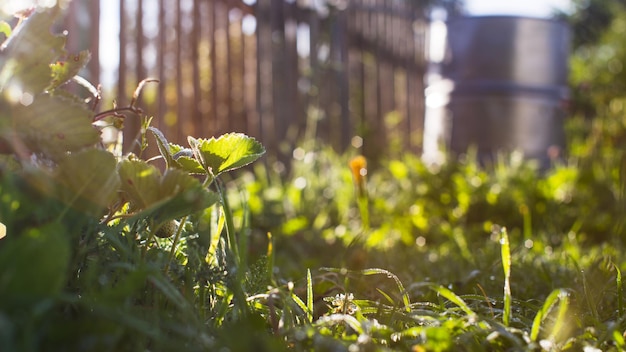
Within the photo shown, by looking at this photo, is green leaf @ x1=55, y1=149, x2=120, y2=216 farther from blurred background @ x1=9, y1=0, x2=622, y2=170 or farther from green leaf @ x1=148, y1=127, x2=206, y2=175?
blurred background @ x1=9, y1=0, x2=622, y2=170

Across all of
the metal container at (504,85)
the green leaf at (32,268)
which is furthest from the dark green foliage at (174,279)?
the metal container at (504,85)

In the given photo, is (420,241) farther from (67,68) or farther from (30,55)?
(30,55)

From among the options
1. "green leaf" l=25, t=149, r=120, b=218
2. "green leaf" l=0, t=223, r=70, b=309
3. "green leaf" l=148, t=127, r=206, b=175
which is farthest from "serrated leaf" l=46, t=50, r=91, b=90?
"green leaf" l=0, t=223, r=70, b=309

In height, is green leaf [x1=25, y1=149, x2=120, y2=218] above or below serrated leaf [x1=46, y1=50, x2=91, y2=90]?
below

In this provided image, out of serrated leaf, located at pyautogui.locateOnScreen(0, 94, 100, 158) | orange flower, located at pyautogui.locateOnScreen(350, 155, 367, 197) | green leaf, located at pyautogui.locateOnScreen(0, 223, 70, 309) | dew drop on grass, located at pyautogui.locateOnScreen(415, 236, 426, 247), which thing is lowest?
dew drop on grass, located at pyautogui.locateOnScreen(415, 236, 426, 247)

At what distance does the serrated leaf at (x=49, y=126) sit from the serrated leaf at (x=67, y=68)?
0.10m

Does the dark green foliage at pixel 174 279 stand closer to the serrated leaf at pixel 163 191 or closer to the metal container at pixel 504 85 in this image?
the serrated leaf at pixel 163 191

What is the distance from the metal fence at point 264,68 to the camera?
3359mm

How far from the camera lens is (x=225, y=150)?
86 centimetres

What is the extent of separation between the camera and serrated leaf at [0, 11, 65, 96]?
29.8 inches

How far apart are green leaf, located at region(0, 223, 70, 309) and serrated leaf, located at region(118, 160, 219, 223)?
8.0 inches

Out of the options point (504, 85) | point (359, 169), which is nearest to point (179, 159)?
point (359, 169)

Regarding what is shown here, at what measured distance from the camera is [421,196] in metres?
2.89

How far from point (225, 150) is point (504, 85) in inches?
164
